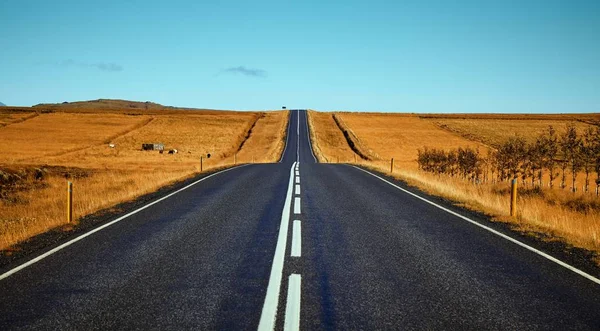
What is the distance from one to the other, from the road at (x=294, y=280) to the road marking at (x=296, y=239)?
19 mm

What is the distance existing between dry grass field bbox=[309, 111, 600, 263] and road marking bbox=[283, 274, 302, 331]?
17.3 feet

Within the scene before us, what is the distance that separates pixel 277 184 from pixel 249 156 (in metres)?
37.5

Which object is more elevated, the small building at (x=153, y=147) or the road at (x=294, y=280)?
the small building at (x=153, y=147)

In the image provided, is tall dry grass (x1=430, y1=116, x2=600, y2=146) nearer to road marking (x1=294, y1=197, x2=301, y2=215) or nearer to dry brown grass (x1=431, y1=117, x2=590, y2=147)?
dry brown grass (x1=431, y1=117, x2=590, y2=147)

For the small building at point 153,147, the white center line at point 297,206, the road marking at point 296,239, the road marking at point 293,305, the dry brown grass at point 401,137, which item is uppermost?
the dry brown grass at point 401,137

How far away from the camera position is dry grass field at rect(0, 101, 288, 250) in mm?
15736

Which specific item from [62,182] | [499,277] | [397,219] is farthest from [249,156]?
[499,277]

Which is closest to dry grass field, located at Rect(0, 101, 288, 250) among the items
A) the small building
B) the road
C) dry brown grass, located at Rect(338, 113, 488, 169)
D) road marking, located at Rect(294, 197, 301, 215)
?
the small building

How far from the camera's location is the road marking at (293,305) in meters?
4.23

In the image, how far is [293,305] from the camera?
475cm

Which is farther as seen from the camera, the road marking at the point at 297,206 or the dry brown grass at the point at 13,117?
the dry brown grass at the point at 13,117

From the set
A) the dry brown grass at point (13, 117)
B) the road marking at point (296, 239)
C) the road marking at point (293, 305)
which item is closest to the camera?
the road marking at point (293, 305)

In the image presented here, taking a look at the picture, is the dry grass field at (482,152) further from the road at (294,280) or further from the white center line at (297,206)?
the white center line at (297,206)

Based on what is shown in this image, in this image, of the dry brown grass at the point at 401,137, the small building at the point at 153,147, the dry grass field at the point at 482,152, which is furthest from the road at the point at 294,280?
the small building at the point at 153,147
